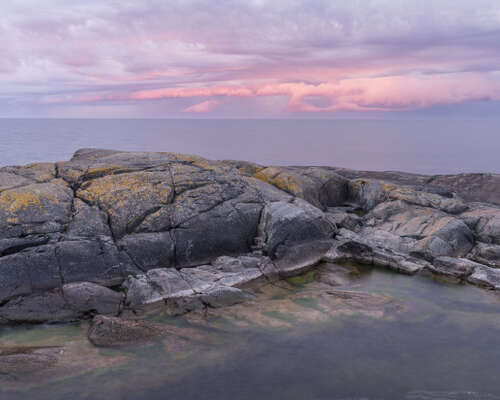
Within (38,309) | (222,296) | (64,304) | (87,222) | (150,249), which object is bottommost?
(38,309)

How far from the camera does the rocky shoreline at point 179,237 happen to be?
12945 mm

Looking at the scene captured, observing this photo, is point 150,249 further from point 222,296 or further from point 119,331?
point 119,331

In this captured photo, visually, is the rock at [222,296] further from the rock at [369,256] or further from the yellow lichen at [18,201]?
the yellow lichen at [18,201]

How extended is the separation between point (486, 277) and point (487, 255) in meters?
2.63

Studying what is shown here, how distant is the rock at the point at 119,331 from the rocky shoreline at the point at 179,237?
1.00 metres

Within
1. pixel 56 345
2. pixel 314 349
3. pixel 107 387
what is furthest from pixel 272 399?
pixel 56 345

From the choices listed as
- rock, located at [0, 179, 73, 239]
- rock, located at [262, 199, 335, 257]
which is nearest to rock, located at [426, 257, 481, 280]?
rock, located at [262, 199, 335, 257]

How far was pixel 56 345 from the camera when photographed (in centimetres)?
1062

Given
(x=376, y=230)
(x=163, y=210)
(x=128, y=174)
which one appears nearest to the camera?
(x=163, y=210)

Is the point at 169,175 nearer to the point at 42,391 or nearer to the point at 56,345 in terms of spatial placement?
the point at 56,345

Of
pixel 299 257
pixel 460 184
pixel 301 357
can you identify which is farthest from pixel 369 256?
pixel 460 184

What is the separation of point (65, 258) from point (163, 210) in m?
4.25

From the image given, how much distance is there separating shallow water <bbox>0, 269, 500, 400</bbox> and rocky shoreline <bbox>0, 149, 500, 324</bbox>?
5.33 ft

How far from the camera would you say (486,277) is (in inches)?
583
